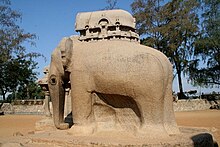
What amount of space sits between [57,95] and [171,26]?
86.4 feet

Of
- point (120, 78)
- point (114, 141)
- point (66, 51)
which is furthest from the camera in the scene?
point (66, 51)

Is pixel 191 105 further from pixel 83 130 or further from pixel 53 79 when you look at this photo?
pixel 83 130

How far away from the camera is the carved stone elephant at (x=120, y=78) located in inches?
197

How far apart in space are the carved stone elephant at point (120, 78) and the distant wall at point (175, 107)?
73.6 ft

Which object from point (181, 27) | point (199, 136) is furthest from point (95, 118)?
point (181, 27)

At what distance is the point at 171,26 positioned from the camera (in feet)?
100

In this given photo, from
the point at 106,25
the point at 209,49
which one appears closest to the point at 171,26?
the point at 209,49

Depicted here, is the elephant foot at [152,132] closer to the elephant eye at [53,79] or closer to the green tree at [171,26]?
the elephant eye at [53,79]

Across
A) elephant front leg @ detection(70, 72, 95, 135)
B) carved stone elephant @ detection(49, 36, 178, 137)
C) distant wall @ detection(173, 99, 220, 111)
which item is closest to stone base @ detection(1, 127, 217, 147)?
elephant front leg @ detection(70, 72, 95, 135)

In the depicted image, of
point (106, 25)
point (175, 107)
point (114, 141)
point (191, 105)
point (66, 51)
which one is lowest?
point (175, 107)

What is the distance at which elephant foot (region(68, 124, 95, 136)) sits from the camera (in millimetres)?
5320

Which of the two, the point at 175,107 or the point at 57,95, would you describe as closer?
the point at 57,95

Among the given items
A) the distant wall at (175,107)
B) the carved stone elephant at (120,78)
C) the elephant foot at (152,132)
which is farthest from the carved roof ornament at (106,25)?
the distant wall at (175,107)

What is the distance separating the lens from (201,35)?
31.2 m
